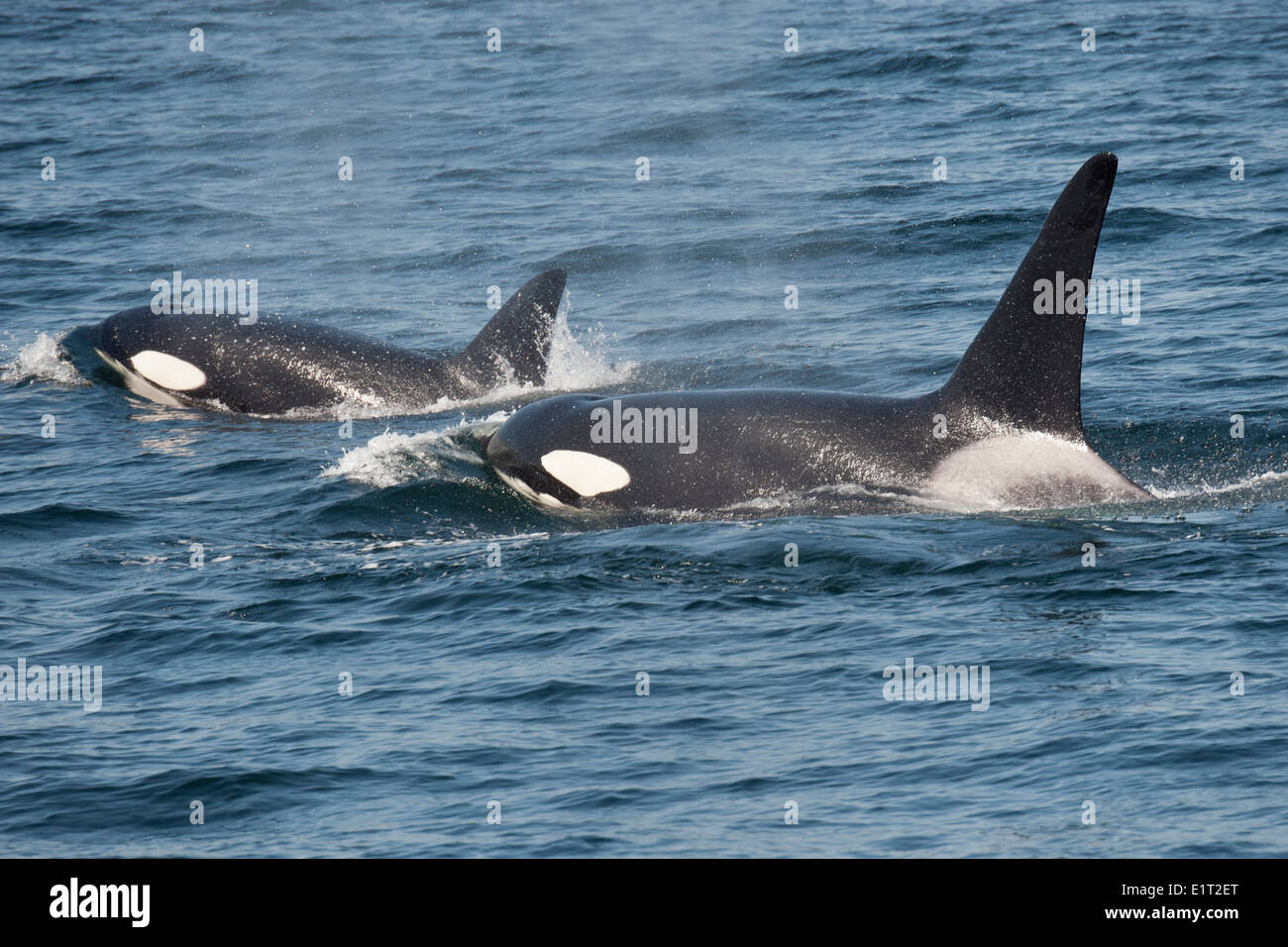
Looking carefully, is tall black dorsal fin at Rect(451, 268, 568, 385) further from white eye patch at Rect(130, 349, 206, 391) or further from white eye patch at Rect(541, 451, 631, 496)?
white eye patch at Rect(541, 451, 631, 496)

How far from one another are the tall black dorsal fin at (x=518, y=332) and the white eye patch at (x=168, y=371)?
274 centimetres

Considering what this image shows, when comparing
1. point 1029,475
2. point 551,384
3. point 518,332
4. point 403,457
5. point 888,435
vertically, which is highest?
point 518,332

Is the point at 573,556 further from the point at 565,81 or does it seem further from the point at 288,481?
the point at 565,81

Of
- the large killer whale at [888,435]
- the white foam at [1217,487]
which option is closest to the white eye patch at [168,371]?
the large killer whale at [888,435]

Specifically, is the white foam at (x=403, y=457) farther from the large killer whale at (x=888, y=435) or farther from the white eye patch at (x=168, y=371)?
the white eye patch at (x=168, y=371)

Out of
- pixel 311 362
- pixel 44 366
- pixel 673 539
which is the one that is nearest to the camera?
pixel 673 539

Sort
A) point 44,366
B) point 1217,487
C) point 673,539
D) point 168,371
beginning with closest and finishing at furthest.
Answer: point 673,539 → point 1217,487 → point 168,371 → point 44,366

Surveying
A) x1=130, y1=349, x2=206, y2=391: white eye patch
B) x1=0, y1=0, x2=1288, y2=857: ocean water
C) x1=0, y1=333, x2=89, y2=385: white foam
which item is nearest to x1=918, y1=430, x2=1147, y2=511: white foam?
x1=0, y1=0, x2=1288, y2=857: ocean water

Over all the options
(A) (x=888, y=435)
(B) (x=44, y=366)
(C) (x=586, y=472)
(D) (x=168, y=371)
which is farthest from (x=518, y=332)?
(A) (x=888, y=435)

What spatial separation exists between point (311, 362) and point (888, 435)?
7.41m

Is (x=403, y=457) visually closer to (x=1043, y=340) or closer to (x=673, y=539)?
(x=673, y=539)

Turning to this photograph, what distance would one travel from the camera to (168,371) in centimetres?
1734

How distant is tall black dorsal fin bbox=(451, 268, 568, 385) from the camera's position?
54.8 ft
